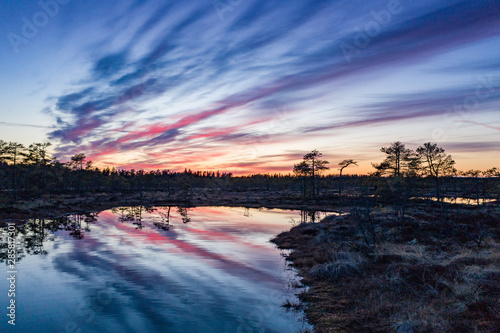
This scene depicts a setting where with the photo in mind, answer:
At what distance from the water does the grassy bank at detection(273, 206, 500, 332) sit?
149cm

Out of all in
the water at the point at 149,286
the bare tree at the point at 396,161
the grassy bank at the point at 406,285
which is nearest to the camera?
the grassy bank at the point at 406,285

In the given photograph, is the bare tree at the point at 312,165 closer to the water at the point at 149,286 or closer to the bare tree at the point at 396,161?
the bare tree at the point at 396,161

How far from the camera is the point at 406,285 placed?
10609 millimetres

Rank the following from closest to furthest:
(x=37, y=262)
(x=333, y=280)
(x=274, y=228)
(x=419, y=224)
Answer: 1. (x=333, y=280)
2. (x=37, y=262)
3. (x=419, y=224)
4. (x=274, y=228)

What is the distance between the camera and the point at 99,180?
120 metres

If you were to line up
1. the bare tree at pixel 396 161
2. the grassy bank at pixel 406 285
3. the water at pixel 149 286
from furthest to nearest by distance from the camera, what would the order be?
1. the bare tree at pixel 396 161
2. the water at pixel 149 286
3. the grassy bank at pixel 406 285

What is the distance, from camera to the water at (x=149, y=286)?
988 cm

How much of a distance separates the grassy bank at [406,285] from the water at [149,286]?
4.87ft

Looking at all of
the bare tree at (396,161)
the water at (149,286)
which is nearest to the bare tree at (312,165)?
the bare tree at (396,161)

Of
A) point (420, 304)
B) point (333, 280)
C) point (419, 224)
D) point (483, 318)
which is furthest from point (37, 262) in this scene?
point (419, 224)

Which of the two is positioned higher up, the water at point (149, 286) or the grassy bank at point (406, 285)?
the grassy bank at point (406, 285)

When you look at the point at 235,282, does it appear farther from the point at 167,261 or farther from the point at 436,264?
the point at 436,264

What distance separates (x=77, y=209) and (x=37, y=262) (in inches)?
1528

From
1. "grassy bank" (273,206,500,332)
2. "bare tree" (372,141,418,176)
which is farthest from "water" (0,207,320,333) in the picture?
"bare tree" (372,141,418,176)
